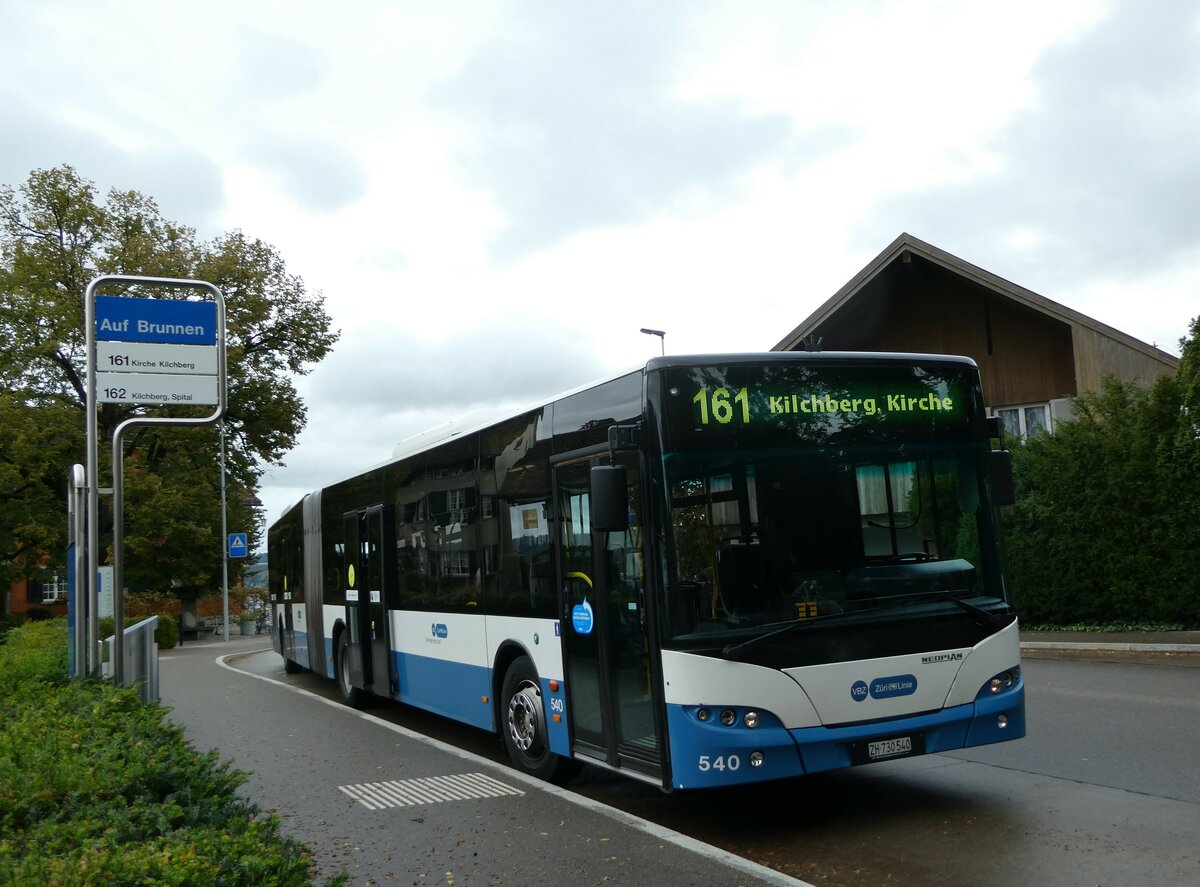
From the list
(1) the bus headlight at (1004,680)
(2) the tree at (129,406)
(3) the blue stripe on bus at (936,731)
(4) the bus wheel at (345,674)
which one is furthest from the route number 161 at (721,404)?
(2) the tree at (129,406)

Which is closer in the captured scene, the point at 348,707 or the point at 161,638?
the point at 348,707

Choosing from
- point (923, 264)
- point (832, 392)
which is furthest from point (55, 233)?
point (832, 392)

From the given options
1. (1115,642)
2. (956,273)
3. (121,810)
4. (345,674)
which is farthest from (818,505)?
(956,273)

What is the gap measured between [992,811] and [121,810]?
4.97 m

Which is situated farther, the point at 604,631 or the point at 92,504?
the point at 92,504

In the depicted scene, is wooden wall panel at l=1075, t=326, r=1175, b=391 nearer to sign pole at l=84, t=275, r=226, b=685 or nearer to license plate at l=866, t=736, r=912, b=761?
license plate at l=866, t=736, r=912, b=761

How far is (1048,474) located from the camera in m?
19.9

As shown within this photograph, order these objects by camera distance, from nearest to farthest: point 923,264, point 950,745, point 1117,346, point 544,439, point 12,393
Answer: point 950,745 → point 544,439 → point 1117,346 → point 923,264 → point 12,393

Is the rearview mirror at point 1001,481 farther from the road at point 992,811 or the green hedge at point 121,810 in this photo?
the green hedge at point 121,810

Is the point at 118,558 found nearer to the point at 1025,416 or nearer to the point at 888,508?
the point at 888,508

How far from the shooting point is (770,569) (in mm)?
6855

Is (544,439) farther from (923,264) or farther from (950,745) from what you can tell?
(923,264)

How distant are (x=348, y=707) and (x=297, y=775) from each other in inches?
209

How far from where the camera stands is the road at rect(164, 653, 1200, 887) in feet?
19.8
